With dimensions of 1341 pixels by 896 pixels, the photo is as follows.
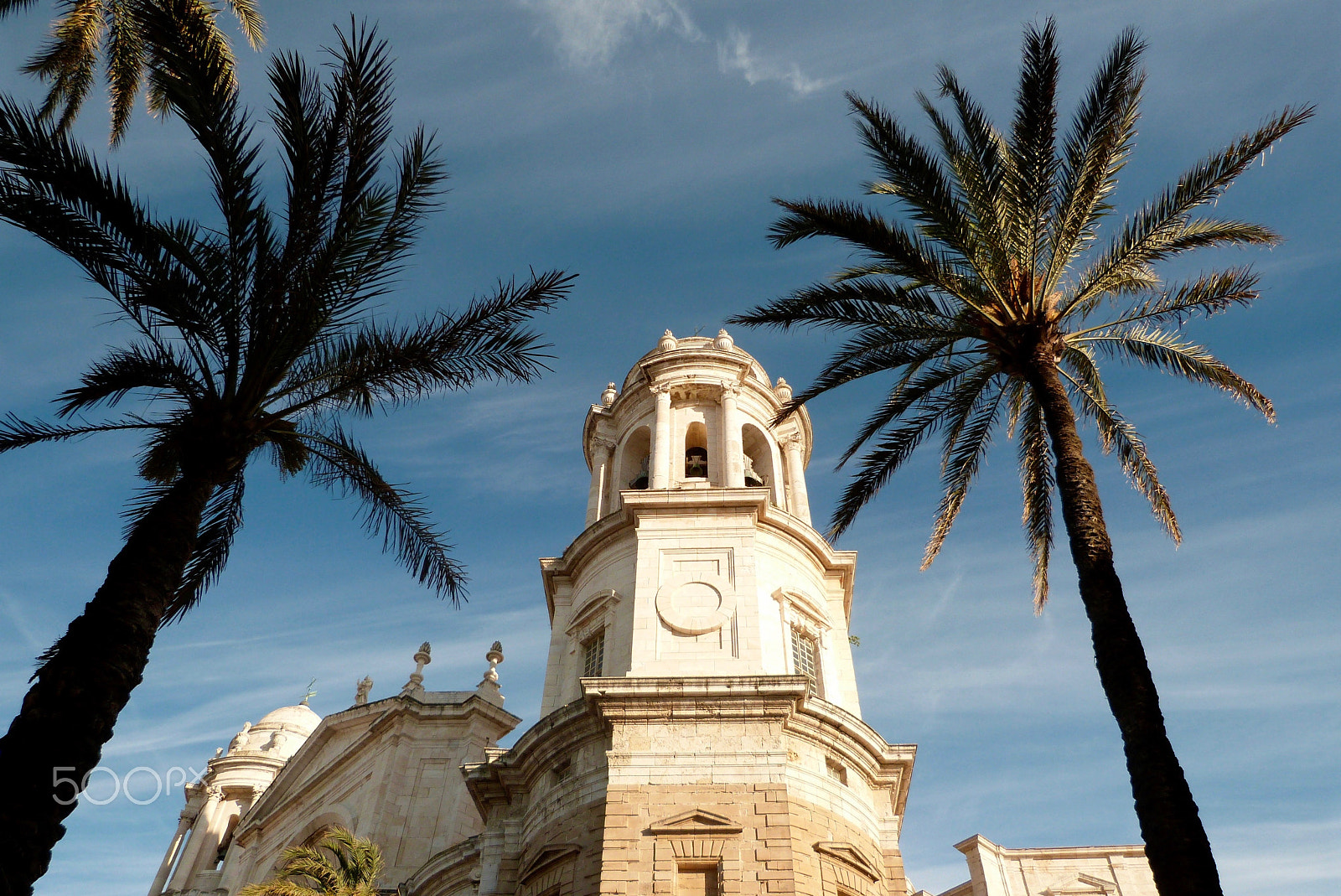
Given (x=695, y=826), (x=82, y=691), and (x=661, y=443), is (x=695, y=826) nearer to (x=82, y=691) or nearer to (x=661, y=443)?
(x=82, y=691)

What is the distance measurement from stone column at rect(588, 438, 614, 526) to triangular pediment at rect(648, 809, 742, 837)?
35.1 feet

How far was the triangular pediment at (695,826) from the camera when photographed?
55.6ft

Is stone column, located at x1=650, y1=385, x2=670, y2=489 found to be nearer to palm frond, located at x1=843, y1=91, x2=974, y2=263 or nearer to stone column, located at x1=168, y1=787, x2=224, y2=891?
palm frond, located at x1=843, y1=91, x2=974, y2=263

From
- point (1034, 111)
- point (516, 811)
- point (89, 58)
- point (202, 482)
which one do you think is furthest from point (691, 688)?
point (89, 58)

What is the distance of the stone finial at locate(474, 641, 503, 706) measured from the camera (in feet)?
97.6

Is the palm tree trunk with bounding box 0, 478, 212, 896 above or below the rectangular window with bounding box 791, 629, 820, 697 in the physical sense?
below

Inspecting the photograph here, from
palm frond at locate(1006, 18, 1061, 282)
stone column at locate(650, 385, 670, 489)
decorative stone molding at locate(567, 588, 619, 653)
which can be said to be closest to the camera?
palm frond at locate(1006, 18, 1061, 282)

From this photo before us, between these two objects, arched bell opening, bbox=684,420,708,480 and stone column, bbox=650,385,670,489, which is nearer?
stone column, bbox=650,385,670,489

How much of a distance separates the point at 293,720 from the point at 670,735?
35.8 meters

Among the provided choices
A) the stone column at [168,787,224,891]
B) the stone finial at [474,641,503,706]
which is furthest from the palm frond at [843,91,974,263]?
the stone column at [168,787,224,891]

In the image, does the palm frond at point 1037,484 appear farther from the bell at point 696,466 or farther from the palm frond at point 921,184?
the bell at point 696,466

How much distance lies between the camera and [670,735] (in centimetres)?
1842

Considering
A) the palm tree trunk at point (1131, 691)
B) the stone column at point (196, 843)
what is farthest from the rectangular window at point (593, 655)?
the stone column at point (196, 843)

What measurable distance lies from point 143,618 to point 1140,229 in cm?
1394
